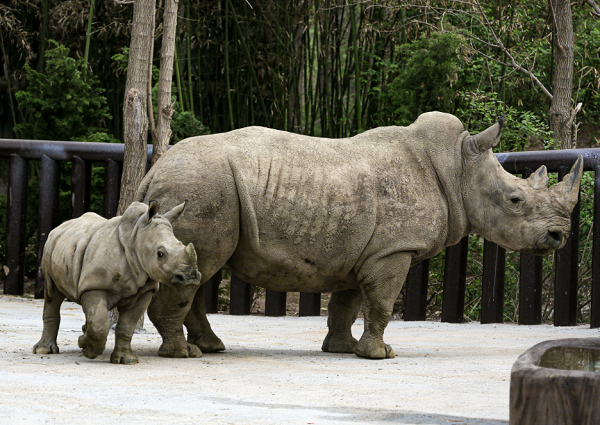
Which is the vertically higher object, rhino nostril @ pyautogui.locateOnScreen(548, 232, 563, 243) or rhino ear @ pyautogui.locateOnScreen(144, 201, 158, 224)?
rhino ear @ pyautogui.locateOnScreen(144, 201, 158, 224)

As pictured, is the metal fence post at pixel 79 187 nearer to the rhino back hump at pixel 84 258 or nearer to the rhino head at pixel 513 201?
the rhino back hump at pixel 84 258

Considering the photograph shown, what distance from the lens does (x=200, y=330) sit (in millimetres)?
5242

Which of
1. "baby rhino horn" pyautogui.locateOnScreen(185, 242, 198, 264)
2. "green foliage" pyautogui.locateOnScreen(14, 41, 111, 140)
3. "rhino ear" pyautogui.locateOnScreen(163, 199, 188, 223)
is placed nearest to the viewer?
"baby rhino horn" pyautogui.locateOnScreen(185, 242, 198, 264)

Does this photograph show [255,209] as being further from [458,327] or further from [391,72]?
[391,72]

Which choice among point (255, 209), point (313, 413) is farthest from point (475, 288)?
point (313, 413)

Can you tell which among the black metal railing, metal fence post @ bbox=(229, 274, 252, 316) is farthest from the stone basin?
metal fence post @ bbox=(229, 274, 252, 316)

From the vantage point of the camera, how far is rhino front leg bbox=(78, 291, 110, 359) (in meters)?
4.25

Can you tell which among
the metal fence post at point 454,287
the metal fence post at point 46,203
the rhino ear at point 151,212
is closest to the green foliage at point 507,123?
the metal fence post at point 454,287

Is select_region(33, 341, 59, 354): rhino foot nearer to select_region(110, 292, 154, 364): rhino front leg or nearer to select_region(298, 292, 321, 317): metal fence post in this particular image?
select_region(110, 292, 154, 364): rhino front leg

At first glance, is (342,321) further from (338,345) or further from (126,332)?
(126,332)

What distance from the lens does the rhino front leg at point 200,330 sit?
5184mm

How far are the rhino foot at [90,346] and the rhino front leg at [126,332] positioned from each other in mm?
74

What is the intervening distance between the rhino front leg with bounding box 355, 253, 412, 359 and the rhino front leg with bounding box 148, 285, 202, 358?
1046 mm

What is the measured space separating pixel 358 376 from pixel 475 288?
186 inches
